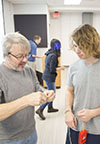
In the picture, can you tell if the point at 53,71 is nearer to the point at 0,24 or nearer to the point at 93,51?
the point at 93,51

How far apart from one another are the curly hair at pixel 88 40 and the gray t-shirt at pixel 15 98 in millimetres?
490

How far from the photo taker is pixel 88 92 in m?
1.11

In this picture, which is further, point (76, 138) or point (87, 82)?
point (76, 138)

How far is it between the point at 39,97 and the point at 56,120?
219 cm

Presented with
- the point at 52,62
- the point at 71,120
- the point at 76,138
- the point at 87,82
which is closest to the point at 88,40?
the point at 87,82

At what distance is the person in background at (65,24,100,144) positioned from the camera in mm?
1079

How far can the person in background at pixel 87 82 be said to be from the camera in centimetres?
108

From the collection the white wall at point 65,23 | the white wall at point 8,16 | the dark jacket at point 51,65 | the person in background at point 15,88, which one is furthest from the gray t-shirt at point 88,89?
the white wall at point 65,23

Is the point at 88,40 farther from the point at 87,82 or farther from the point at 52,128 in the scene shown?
the point at 52,128

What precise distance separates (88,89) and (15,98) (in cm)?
56

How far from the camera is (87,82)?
3.70ft

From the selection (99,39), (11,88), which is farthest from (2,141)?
(99,39)

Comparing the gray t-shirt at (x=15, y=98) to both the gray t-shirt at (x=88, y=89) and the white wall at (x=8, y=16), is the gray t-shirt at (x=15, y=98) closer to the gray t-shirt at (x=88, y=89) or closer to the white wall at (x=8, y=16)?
the gray t-shirt at (x=88, y=89)

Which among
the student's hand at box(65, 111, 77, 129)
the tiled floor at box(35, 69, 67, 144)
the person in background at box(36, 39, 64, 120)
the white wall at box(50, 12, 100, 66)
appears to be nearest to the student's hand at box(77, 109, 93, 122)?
the student's hand at box(65, 111, 77, 129)
